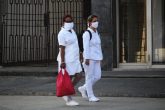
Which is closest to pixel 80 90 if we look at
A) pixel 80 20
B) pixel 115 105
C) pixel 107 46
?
pixel 115 105

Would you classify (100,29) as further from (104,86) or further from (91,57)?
(91,57)

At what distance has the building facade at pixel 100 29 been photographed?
17578 mm

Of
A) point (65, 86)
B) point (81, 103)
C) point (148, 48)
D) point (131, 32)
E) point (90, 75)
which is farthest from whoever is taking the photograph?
point (131, 32)

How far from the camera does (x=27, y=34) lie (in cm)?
1992

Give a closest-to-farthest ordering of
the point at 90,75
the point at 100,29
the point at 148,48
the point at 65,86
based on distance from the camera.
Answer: the point at 65,86, the point at 90,75, the point at 100,29, the point at 148,48

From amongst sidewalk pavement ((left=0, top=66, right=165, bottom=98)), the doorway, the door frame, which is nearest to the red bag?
sidewalk pavement ((left=0, top=66, right=165, bottom=98))

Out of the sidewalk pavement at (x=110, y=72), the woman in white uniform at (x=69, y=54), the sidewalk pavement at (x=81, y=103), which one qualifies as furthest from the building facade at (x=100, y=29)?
the woman in white uniform at (x=69, y=54)

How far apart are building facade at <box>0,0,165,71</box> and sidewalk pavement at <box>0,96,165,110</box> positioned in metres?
4.86

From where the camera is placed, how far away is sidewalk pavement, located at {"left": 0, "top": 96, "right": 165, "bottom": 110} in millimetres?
11430

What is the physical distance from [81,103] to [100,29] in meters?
5.77

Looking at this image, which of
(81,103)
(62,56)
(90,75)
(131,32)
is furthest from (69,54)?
(131,32)

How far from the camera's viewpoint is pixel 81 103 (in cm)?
1207

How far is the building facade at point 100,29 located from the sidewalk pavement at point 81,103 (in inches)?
191

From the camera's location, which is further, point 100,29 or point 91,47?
point 100,29
